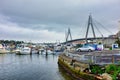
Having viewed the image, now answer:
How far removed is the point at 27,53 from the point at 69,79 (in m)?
101

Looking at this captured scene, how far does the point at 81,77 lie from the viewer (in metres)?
29.2

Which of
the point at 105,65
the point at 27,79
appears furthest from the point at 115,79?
the point at 27,79

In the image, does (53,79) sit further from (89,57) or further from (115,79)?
(115,79)

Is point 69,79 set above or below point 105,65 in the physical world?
below

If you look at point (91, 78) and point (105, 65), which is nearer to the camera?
point (91, 78)

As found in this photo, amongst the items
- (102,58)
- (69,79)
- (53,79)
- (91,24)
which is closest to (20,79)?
(53,79)

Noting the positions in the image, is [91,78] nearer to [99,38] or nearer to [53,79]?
[53,79]

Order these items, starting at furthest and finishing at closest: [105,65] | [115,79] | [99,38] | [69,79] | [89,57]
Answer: [99,38] → [69,79] → [89,57] → [105,65] → [115,79]

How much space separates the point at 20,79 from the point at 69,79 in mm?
7434

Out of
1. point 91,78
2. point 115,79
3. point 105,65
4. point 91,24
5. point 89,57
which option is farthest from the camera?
point 91,24

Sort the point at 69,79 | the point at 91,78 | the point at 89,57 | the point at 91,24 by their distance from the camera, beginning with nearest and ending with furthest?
the point at 91,78, the point at 89,57, the point at 69,79, the point at 91,24

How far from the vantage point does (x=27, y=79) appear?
36156mm

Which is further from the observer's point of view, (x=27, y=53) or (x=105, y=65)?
(x=27, y=53)

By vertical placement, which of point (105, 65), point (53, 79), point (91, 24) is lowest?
point (53, 79)
